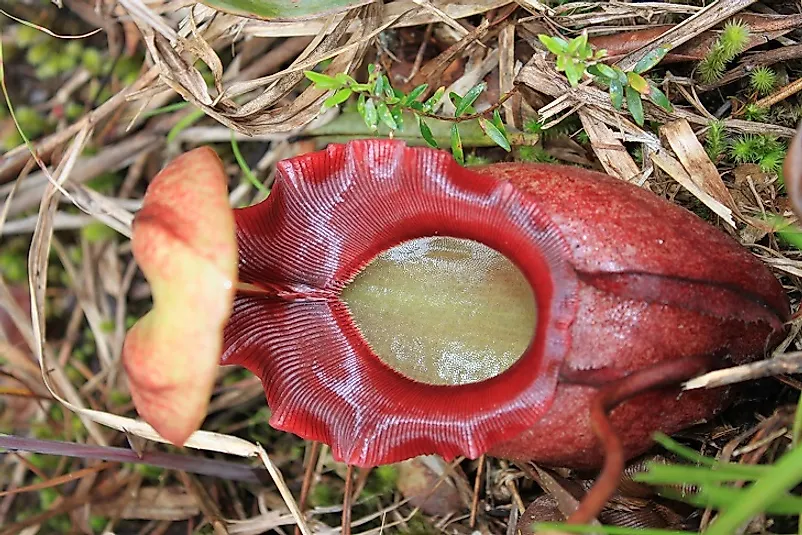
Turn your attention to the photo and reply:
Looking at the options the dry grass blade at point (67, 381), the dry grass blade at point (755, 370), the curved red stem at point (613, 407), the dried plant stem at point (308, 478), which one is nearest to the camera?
the curved red stem at point (613, 407)

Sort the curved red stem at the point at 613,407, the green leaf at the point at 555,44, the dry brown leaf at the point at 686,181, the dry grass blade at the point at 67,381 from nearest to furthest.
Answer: the curved red stem at the point at 613,407, the green leaf at the point at 555,44, the dry brown leaf at the point at 686,181, the dry grass blade at the point at 67,381

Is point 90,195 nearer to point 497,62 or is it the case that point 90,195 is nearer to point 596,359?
point 497,62

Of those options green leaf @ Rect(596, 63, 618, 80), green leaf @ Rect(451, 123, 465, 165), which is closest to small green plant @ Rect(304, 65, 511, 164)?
green leaf @ Rect(451, 123, 465, 165)

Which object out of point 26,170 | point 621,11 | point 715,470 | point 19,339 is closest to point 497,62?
point 621,11

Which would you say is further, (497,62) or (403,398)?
(497,62)

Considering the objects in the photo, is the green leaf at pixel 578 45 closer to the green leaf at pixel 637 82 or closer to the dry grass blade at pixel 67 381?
the green leaf at pixel 637 82

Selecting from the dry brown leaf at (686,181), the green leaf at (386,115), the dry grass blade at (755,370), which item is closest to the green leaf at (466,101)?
the green leaf at (386,115)
